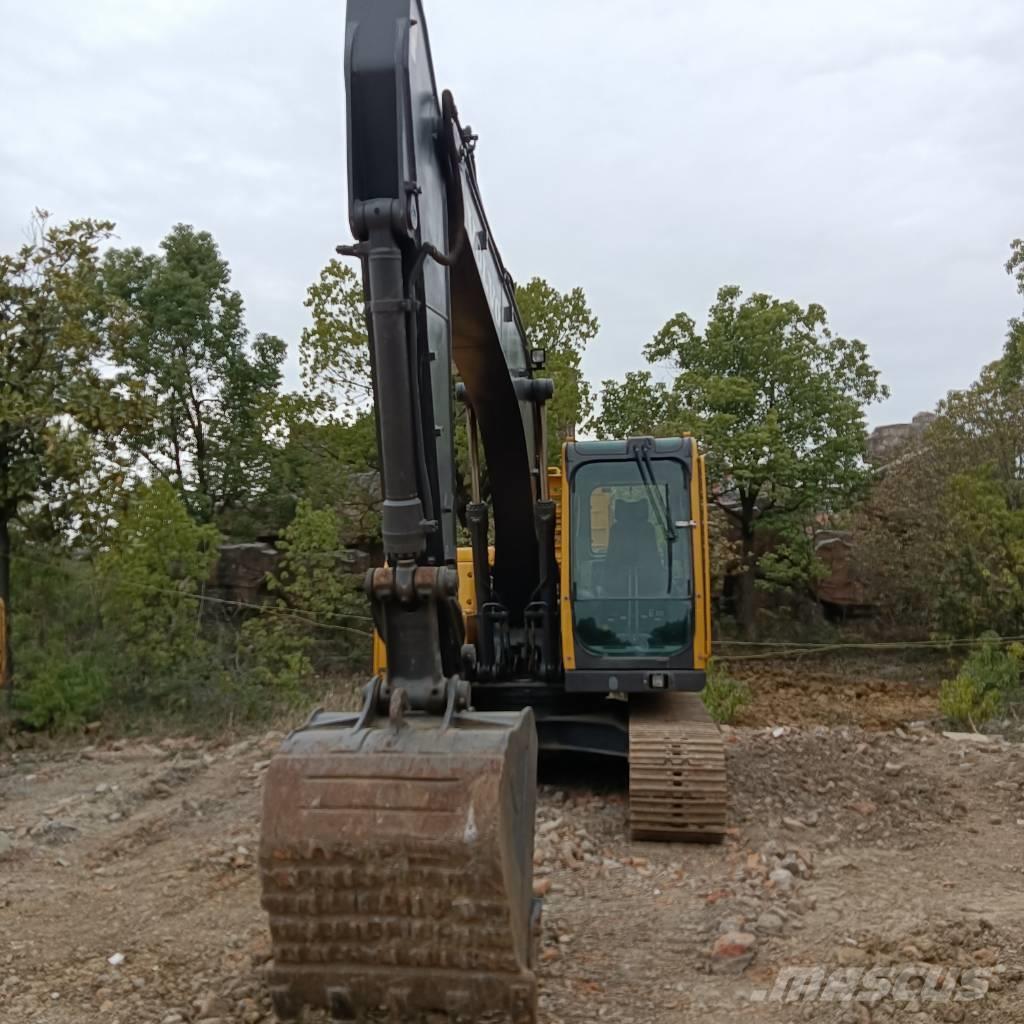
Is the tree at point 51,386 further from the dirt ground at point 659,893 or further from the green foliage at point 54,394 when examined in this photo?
the dirt ground at point 659,893

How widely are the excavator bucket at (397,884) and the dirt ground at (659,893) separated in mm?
747

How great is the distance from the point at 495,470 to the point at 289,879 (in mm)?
3799

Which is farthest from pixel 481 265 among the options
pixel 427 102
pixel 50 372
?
pixel 50 372

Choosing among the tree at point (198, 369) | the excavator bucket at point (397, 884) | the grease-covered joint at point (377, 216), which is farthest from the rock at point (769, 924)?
the tree at point (198, 369)

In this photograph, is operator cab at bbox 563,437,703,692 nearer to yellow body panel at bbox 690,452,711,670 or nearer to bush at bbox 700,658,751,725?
yellow body panel at bbox 690,452,711,670

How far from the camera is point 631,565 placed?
679 centimetres

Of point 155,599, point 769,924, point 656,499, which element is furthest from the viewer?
point 155,599

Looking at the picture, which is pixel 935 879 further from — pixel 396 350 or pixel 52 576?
pixel 52 576

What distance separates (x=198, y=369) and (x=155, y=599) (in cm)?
1188

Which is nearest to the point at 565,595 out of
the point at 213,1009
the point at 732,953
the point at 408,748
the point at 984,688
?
the point at 732,953

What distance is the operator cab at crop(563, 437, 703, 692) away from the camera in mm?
6633

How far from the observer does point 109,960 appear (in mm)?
4211

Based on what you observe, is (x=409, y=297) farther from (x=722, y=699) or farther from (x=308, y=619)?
(x=308, y=619)

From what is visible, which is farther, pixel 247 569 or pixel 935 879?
pixel 247 569
